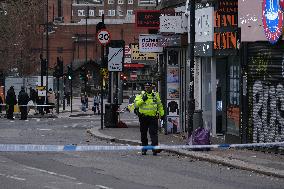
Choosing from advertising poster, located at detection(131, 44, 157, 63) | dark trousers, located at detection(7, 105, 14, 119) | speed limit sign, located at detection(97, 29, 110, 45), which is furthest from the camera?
dark trousers, located at detection(7, 105, 14, 119)

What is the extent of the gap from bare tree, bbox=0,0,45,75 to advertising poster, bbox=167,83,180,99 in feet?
226

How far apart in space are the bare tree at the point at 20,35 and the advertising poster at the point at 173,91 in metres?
69.0

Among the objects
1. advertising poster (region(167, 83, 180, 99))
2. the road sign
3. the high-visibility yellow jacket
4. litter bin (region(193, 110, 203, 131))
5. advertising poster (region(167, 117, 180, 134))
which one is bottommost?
advertising poster (region(167, 117, 180, 134))

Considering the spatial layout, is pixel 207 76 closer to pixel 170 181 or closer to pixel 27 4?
pixel 170 181

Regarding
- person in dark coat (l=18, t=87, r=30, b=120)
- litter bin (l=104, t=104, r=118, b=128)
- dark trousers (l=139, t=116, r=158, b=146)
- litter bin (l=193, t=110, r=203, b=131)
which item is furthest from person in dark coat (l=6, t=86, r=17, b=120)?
dark trousers (l=139, t=116, r=158, b=146)

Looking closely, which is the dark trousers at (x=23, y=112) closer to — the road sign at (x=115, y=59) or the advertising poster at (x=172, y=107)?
the road sign at (x=115, y=59)

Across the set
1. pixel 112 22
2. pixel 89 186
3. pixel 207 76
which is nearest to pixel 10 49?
pixel 112 22

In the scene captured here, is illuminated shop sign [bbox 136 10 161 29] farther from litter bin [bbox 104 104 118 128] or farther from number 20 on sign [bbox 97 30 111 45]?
litter bin [bbox 104 104 118 128]

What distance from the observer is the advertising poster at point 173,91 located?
29.4 meters

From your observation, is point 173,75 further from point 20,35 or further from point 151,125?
point 20,35

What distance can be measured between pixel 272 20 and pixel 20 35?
83569 millimetres

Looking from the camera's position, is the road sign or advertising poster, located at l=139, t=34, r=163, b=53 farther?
the road sign

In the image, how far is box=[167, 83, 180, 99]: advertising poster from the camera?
96.5ft

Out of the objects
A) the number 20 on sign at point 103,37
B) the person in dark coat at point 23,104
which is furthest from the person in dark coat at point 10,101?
the number 20 on sign at point 103,37
